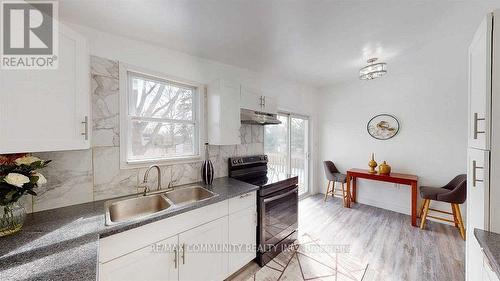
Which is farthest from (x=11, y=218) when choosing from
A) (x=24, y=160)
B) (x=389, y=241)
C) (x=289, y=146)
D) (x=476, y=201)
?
(x=389, y=241)

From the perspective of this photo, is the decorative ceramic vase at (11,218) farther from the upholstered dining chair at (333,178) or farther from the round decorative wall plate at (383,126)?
the round decorative wall plate at (383,126)

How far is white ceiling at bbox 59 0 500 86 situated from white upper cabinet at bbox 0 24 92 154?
0.44 meters

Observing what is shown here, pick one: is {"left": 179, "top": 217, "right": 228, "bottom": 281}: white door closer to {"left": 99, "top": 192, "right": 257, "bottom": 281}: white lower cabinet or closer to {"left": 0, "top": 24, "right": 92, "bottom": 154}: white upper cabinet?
{"left": 99, "top": 192, "right": 257, "bottom": 281}: white lower cabinet

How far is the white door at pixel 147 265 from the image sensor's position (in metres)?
1.12

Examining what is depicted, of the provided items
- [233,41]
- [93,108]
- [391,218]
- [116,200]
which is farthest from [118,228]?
[391,218]

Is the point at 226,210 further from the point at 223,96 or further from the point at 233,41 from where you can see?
the point at 233,41

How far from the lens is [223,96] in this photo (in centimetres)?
213

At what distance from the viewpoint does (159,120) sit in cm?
202

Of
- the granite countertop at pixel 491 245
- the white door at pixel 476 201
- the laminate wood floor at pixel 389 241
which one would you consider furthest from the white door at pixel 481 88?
the laminate wood floor at pixel 389 241

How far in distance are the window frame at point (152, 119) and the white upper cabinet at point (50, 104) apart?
0.42 m

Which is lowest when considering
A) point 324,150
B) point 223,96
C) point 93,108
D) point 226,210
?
point 226,210

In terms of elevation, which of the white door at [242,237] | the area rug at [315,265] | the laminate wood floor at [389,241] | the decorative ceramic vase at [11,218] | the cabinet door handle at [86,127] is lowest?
the area rug at [315,265]

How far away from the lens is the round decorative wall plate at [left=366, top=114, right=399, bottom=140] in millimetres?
3457

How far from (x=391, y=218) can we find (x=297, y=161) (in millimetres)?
1875
